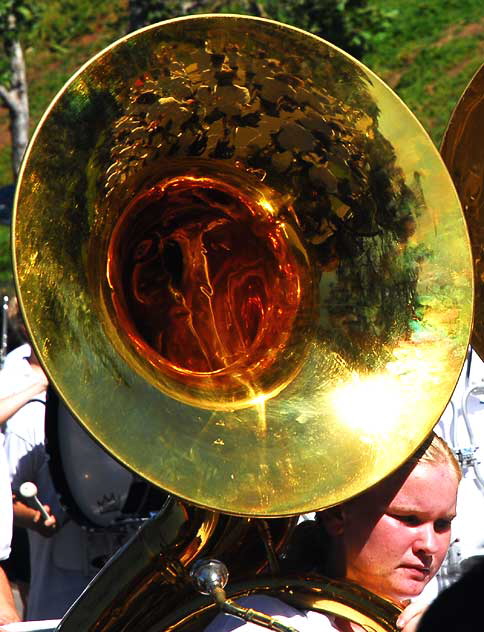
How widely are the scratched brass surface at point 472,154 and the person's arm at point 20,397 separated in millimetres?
1394

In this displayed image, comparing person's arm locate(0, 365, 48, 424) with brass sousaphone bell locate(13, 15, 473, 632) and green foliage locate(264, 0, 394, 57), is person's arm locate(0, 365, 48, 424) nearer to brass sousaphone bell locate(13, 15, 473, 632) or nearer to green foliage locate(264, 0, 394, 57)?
→ brass sousaphone bell locate(13, 15, 473, 632)

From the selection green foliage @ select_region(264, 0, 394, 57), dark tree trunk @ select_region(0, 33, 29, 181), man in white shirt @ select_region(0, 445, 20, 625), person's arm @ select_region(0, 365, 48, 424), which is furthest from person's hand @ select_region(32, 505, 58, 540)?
dark tree trunk @ select_region(0, 33, 29, 181)

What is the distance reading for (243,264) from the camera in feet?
8.56

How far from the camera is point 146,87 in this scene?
2217mm

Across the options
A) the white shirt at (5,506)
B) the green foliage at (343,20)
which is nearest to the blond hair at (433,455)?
the white shirt at (5,506)

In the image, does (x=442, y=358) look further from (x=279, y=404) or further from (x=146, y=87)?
(x=146, y=87)

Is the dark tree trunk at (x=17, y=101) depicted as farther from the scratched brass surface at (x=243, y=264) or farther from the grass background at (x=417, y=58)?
the scratched brass surface at (x=243, y=264)

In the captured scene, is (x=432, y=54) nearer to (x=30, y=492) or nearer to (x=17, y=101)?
(x=17, y=101)

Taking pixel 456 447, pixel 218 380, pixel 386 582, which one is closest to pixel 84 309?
pixel 218 380

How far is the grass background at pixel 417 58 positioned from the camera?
17172mm

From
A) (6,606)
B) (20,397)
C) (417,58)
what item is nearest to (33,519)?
(20,397)

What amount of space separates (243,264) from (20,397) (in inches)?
47.8

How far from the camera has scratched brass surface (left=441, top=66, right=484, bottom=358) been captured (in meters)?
2.70

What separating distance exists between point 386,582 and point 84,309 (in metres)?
0.76
